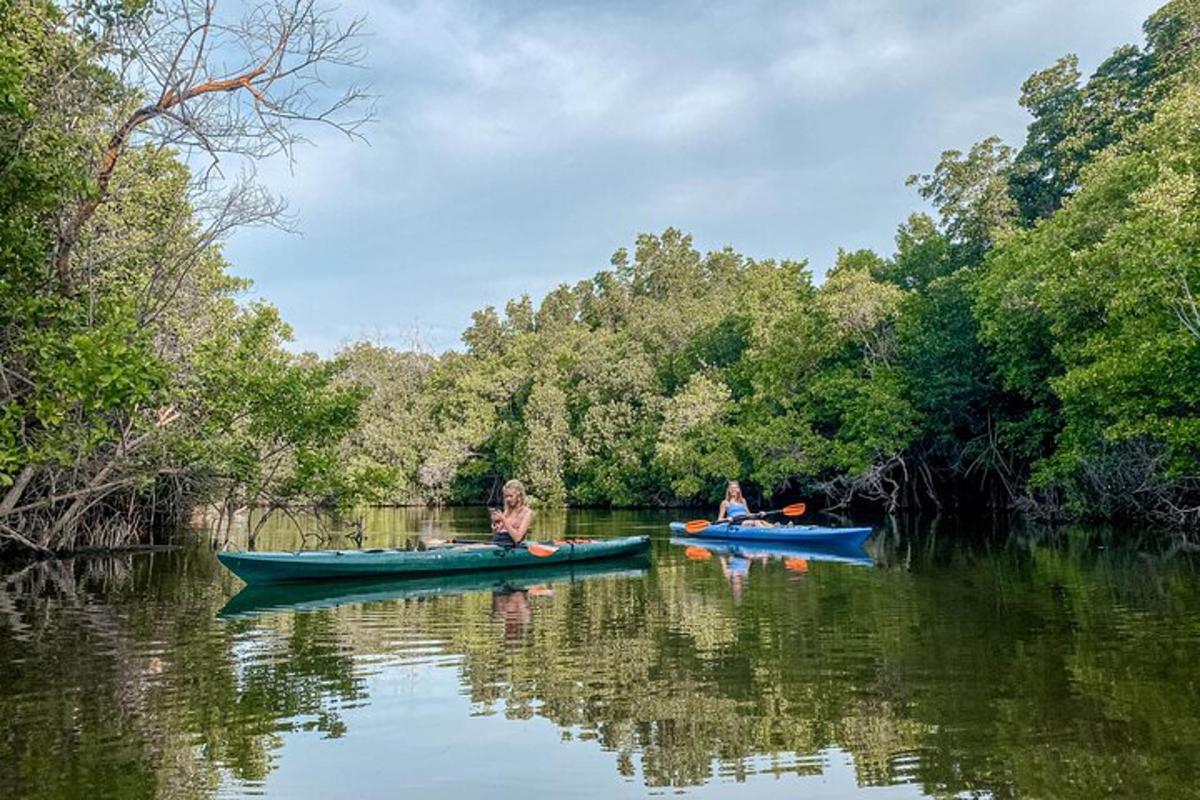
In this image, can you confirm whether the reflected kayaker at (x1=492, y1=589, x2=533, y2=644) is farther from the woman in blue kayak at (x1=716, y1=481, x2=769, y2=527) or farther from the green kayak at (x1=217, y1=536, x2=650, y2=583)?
the woman in blue kayak at (x1=716, y1=481, x2=769, y2=527)

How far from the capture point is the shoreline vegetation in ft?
30.4

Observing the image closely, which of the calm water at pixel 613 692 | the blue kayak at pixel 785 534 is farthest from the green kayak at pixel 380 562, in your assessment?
the blue kayak at pixel 785 534

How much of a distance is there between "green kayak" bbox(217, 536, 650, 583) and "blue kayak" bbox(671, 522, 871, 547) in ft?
14.0

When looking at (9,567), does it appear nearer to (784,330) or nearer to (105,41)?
(105,41)

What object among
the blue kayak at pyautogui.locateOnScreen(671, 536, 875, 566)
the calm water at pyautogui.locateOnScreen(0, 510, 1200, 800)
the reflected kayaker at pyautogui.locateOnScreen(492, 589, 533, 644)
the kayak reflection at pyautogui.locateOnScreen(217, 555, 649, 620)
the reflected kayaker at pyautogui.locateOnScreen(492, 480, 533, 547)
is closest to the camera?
the calm water at pyautogui.locateOnScreen(0, 510, 1200, 800)

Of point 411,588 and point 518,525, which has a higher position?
point 518,525

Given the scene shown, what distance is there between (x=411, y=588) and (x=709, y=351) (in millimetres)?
26399

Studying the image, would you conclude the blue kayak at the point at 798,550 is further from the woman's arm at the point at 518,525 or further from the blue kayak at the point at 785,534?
the woman's arm at the point at 518,525

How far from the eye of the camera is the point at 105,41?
9.45 metres

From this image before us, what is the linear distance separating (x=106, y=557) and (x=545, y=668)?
1118 cm

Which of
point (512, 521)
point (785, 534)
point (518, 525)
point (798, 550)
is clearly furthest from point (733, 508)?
point (512, 521)

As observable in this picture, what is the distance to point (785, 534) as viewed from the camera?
15.4m

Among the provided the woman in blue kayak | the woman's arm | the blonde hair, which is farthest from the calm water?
the woman in blue kayak

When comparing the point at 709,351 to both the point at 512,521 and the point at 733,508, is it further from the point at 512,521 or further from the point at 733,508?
the point at 512,521
